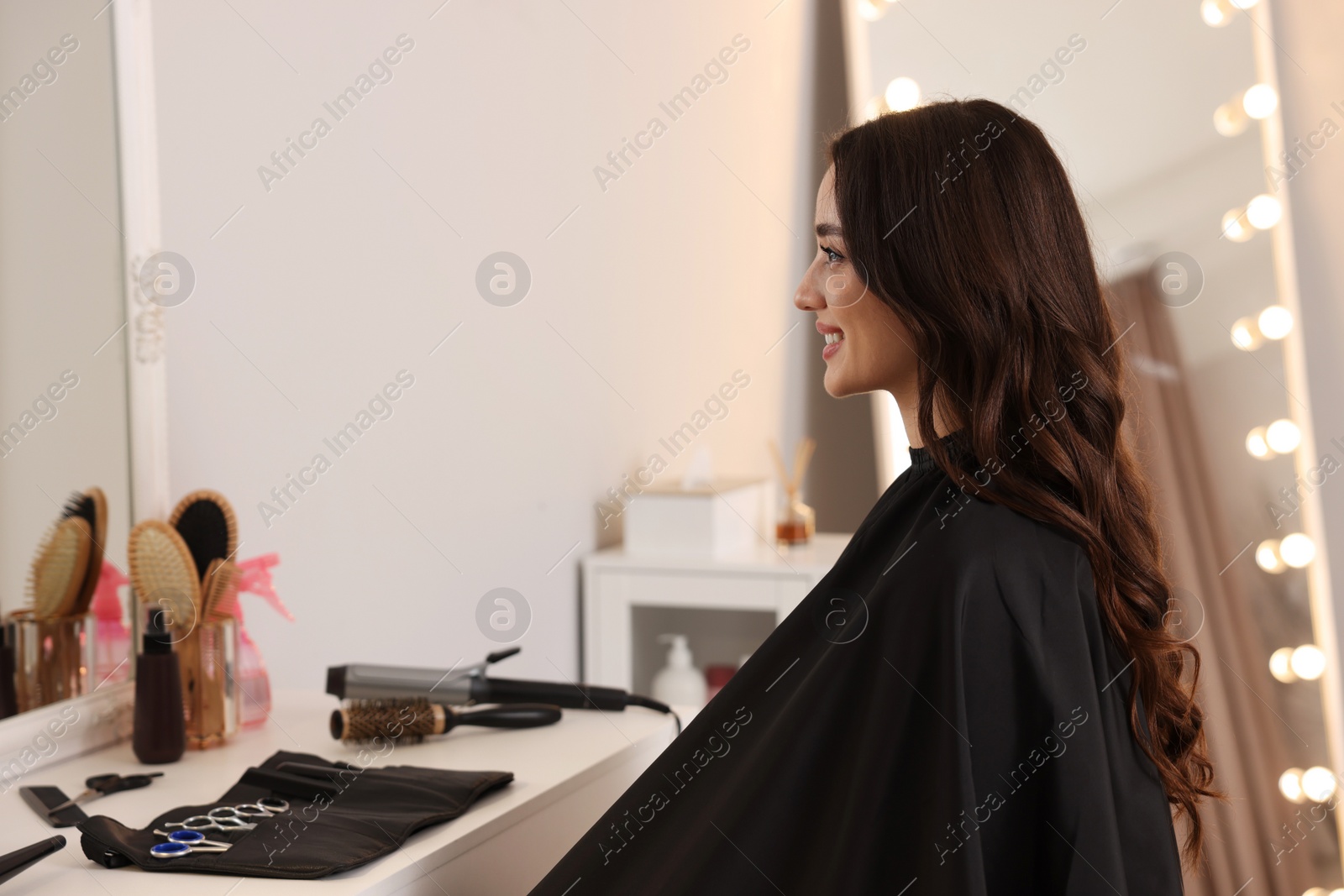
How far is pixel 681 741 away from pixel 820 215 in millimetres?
479

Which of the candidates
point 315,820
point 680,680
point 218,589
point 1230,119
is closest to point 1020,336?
point 315,820

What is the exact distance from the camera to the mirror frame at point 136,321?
1.17m

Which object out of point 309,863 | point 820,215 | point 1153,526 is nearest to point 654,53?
point 820,215

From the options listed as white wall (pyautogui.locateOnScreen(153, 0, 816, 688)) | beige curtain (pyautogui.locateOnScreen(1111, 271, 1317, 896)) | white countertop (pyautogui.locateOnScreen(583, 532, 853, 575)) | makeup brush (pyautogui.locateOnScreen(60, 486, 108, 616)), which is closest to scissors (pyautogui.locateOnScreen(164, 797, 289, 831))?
makeup brush (pyautogui.locateOnScreen(60, 486, 108, 616))

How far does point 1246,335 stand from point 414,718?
1.85 meters

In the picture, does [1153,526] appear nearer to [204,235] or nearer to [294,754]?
[294,754]

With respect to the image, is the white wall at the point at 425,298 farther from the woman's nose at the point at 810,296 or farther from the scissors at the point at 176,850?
the woman's nose at the point at 810,296

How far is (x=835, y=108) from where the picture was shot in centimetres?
333

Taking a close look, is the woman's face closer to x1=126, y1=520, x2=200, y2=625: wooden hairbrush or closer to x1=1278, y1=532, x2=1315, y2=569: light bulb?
x1=126, y1=520, x2=200, y2=625: wooden hairbrush

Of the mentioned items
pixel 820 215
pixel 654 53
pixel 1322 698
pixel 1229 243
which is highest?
pixel 654 53

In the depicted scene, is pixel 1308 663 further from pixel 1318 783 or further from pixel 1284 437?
pixel 1284 437

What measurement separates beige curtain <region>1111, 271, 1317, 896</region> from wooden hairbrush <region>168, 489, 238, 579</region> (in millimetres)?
1636

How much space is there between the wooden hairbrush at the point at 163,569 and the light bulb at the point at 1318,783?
2.05 metres

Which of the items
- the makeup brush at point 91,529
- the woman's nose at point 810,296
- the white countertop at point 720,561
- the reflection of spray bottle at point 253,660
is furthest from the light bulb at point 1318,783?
the makeup brush at point 91,529
